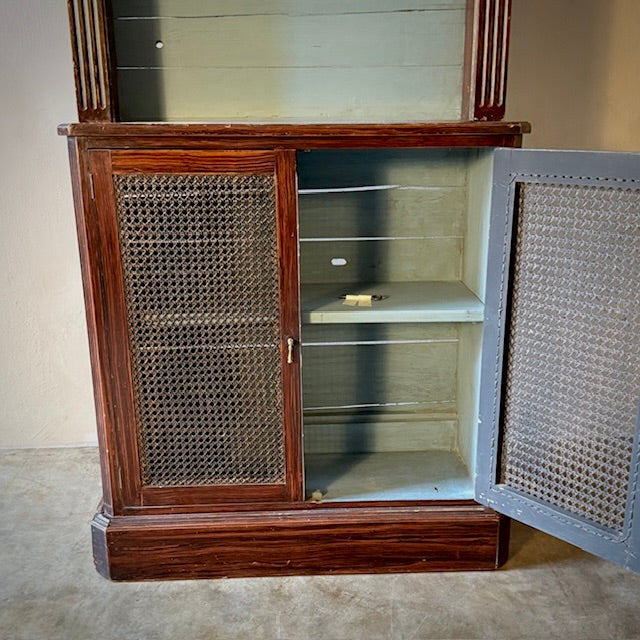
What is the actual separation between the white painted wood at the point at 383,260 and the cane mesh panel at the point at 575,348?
55 centimetres

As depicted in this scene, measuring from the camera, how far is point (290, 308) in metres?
2.03

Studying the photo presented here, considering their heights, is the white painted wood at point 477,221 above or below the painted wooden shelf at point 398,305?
above

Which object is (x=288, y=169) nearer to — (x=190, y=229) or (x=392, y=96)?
(x=190, y=229)

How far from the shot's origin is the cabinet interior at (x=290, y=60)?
7.00ft

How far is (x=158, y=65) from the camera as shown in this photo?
215 cm

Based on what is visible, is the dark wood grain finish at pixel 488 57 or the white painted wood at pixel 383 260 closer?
the dark wood grain finish at pixel 488 57

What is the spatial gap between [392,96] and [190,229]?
760 millimetres

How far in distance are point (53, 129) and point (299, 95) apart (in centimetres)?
105

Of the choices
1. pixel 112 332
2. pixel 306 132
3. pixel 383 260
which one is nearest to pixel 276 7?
pixel 306 132

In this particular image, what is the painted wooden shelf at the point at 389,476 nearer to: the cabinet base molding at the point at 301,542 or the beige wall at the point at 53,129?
the cabinet base molding at the point at 301,542

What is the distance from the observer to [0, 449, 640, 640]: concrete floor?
6.43ft

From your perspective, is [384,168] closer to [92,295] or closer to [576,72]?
[576,72]

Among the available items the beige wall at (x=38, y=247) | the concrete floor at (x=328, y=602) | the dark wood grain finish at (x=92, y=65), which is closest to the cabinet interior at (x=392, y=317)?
the concrete floor at (x=328, y=602)

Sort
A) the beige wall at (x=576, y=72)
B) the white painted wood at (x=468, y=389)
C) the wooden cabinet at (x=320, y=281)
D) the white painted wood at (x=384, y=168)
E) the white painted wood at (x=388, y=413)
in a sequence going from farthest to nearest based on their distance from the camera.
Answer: the white painted wood at (x=388, y=413) < the beige wall at (x=576, y=72) < the white painted wood at (x=384, y=168) < the white painted wood at (x=468, y=389) < the wooden cabinet at (x=320, y=281)
